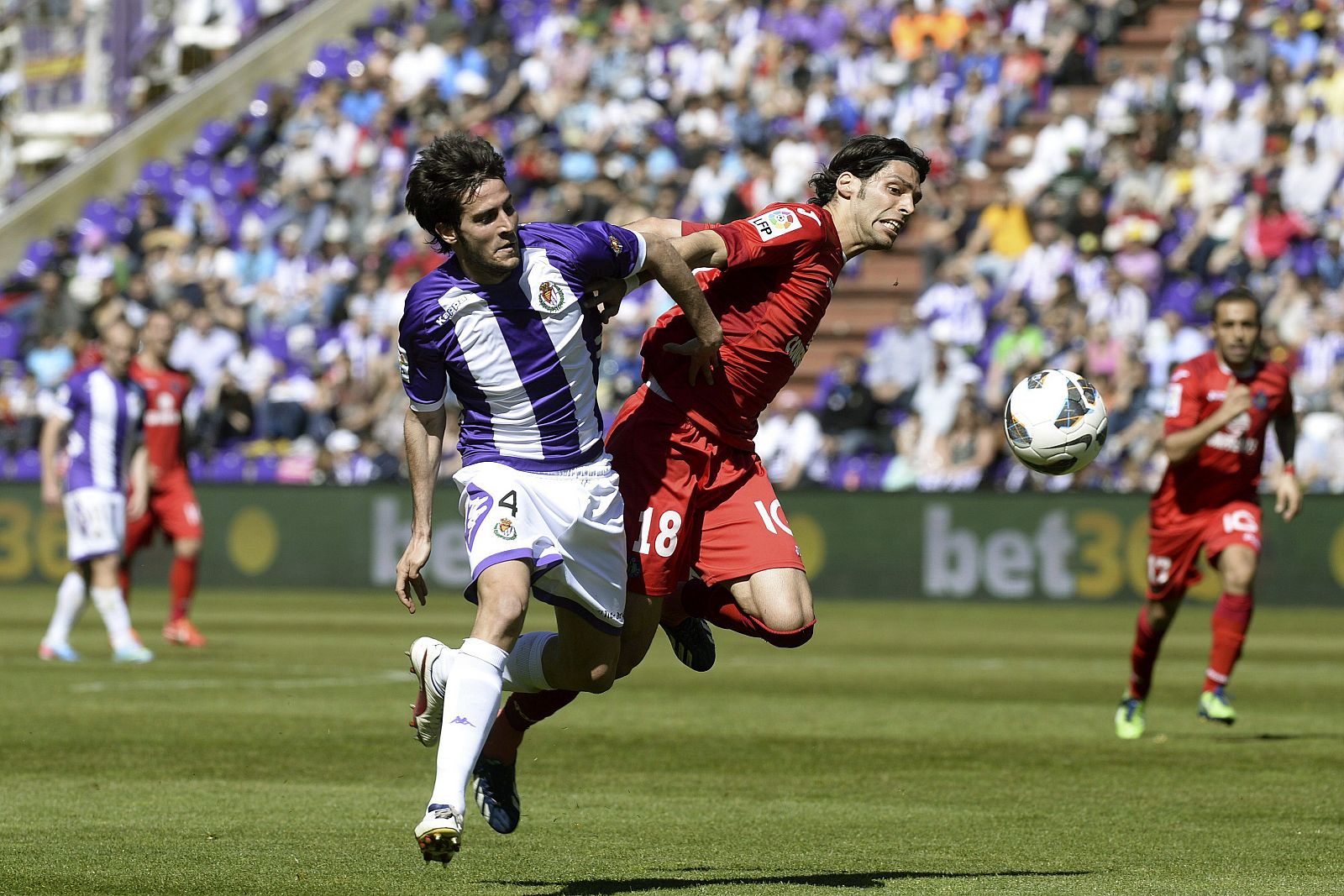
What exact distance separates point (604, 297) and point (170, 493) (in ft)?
33.1

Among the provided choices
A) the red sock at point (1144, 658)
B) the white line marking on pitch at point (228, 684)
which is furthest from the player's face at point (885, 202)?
the white line marking on pitch at point (228, 684)

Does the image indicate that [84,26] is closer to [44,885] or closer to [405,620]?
[405,620]

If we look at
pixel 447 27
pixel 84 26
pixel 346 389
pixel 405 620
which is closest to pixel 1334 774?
pixel 405 620

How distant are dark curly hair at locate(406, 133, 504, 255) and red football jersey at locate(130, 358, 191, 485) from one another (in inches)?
398

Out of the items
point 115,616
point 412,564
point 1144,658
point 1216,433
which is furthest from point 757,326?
point 115,616

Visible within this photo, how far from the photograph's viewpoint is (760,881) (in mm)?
6402

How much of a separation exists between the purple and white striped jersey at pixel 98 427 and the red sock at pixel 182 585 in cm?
125

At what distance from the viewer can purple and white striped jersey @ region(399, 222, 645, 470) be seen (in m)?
6.45

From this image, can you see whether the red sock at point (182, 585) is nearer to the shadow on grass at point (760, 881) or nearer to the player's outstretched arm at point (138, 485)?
the player's outstretched arm at point (138, 485)

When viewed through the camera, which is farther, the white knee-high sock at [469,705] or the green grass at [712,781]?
the green grass at [712,781]

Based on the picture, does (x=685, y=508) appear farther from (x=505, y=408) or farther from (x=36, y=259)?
(x=36, y=259)

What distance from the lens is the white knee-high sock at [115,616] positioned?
14648 mm

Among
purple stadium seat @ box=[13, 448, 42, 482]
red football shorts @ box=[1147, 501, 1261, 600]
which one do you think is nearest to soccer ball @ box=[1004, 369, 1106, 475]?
red football shorts @ box=[1147, 501, 1261, 600]

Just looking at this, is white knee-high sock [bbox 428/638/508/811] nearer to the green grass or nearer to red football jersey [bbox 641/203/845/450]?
the green grass
